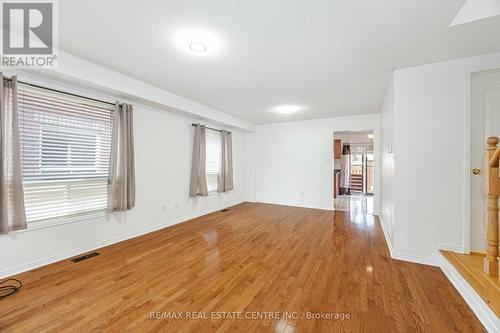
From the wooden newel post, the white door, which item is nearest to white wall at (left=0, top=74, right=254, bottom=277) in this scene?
the wooden newel post

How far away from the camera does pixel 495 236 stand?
67.5 inches

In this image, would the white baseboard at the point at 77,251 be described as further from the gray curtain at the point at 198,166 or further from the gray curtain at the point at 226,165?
the gray curtain at the point at 226,165

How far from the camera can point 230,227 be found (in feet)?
13.2

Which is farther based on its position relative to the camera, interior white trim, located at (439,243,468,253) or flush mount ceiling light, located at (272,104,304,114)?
flush mount ceiling light, located at (272,104,304,114)

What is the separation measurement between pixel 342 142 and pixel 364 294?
7.71 meters

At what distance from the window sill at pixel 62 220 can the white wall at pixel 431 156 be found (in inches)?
165

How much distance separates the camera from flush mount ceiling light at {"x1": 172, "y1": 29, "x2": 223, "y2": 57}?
1.98 metres

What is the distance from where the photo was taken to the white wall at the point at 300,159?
17.8 ft

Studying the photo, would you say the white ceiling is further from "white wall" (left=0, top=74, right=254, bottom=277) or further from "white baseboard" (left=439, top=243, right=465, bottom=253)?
"white baseboard" (left=439, top=243, right=465, bottom=253)

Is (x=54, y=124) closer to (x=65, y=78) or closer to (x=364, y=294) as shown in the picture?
(x=65, y=78)

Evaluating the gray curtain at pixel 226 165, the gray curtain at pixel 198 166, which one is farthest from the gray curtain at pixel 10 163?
the gray curtain at pixel 226 165

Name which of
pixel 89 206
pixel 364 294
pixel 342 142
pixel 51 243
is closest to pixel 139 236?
pixel 89 206

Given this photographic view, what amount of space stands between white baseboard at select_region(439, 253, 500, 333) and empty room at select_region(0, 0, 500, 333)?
0.6 inches

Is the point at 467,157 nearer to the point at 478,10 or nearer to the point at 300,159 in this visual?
the point at 478,10
